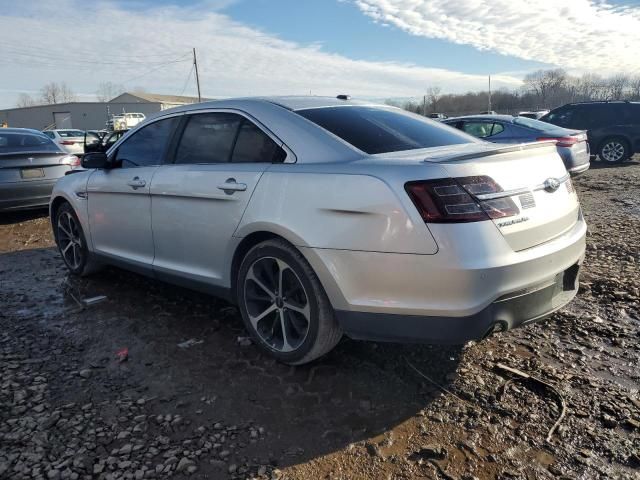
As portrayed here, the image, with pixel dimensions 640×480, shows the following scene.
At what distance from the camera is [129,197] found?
4043 millimetres

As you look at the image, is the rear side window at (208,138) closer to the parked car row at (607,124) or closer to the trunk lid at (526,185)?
the trunk lid at (526,185)

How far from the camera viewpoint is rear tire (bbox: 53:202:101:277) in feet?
15.7

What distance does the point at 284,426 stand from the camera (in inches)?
99.0

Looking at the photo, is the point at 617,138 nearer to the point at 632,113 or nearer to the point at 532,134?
the point at 632,113

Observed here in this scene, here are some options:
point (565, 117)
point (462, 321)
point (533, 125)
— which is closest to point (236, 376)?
point (462, 321)

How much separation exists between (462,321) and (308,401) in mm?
945

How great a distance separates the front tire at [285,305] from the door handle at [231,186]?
1.24 ft

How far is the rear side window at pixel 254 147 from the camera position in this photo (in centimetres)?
307

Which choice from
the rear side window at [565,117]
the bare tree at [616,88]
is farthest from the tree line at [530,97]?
the rear side window at [565,117]

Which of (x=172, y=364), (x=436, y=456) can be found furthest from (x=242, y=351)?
(x=436, y=456)

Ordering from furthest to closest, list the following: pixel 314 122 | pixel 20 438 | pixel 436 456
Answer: pixel 314 122
pixel 20 438
pixel 436 456

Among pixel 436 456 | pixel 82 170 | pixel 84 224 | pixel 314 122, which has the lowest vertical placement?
pixel 436 456

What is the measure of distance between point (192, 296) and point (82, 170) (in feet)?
5.67

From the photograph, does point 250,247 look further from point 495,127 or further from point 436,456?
point 495,127
